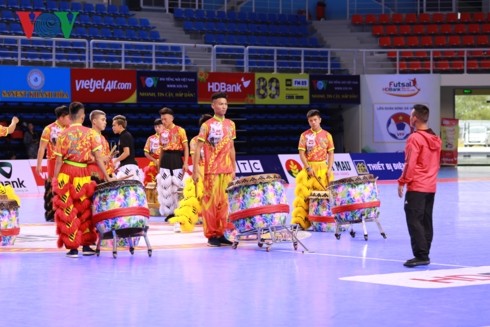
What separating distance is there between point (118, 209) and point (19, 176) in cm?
1461

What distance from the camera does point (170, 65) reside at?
33219mm

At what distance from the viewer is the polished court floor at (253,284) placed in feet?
27.5

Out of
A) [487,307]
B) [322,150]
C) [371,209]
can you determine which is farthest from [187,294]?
[322,150]

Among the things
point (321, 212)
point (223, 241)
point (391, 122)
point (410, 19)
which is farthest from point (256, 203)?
point (410, 19)

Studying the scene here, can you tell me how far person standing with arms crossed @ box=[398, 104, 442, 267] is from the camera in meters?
11.6

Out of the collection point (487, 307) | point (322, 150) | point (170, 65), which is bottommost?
point (487, 307)

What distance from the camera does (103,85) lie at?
30.8 m

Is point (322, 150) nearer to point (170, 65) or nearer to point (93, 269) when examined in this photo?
point (93, 269)

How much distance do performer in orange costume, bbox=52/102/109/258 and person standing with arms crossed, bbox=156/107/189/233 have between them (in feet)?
16.9

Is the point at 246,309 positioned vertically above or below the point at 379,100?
below

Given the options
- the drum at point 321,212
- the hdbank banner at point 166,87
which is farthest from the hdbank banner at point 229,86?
the drum at point 321,212

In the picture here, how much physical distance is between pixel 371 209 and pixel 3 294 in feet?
21.2

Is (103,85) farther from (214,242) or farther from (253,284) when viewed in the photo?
(253,284)

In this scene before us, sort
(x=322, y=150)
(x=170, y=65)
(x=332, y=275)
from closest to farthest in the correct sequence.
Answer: (x=332, y=275)
(x=322, y=150)
(x=170, y=65)
